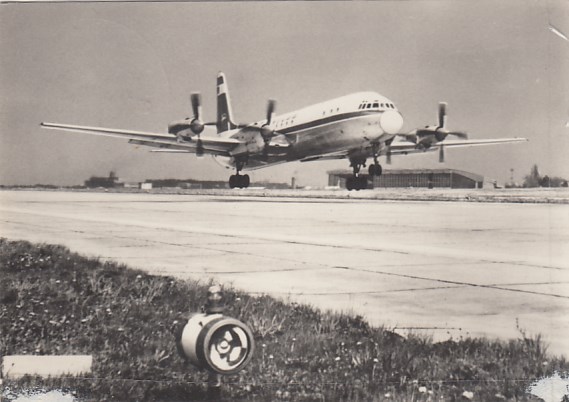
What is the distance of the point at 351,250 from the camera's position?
538 centimetres

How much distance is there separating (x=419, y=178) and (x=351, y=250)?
1403mm

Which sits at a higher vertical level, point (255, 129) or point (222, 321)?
point (255, 129)

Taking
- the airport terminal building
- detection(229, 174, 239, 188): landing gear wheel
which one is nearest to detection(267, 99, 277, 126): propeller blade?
detection(229, 174, 239, 188): landing gear wheel

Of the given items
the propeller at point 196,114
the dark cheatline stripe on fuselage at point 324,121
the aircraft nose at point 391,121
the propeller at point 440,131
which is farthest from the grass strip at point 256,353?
the dark cheatline stripe on fuselage at point 324,121

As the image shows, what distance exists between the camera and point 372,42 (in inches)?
206

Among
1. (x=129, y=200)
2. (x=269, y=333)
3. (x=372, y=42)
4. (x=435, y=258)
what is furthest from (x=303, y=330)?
(x=372, y=42)

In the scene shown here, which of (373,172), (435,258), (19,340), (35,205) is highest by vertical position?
(373,172)

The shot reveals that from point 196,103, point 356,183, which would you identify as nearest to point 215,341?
point 196,103

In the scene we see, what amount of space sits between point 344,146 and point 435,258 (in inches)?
109

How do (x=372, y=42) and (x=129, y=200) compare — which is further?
(x=129, y=200)

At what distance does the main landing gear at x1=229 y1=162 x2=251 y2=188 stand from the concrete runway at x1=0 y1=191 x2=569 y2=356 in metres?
0.22

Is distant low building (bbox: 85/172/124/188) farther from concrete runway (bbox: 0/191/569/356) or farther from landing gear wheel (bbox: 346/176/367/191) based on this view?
landing gear wheel (bbox: 346/176/367/191)

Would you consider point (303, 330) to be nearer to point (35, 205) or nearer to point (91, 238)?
point (91, 238)

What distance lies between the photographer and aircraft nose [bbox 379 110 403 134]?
5.74m
